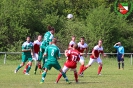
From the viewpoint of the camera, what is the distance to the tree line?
45000 mm

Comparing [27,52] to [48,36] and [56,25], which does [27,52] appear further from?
[56,25]

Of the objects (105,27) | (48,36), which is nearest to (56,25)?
(105,27)

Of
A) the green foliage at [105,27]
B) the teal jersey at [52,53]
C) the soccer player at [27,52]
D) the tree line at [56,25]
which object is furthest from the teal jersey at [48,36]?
the green foliage at [105,27]

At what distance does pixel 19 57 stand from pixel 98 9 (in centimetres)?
1551

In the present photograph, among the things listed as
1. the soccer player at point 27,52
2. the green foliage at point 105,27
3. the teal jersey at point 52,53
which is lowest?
the green foliage at point 105,27

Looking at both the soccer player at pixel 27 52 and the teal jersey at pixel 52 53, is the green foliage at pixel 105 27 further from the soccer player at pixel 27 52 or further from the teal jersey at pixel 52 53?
the teal jersey at pixel 52 53

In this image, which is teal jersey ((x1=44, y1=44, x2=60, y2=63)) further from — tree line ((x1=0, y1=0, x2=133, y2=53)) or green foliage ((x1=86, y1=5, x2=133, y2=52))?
green foliage ((x1=86, y1=5, x2=133, y2=52))

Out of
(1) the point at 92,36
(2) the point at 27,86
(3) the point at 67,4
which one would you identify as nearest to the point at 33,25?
(1) the point at 92,36

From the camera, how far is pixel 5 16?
146ft

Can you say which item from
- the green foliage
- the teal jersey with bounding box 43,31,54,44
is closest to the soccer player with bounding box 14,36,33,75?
the teal jersey with bounding box 43,31,54,44

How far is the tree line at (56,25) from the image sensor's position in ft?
148

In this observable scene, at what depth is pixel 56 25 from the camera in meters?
50.6

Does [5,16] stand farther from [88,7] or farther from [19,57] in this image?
[88,7]

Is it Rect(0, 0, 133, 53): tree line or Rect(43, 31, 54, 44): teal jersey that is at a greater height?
Rect(43, 31, 54, 44): teal jersey
